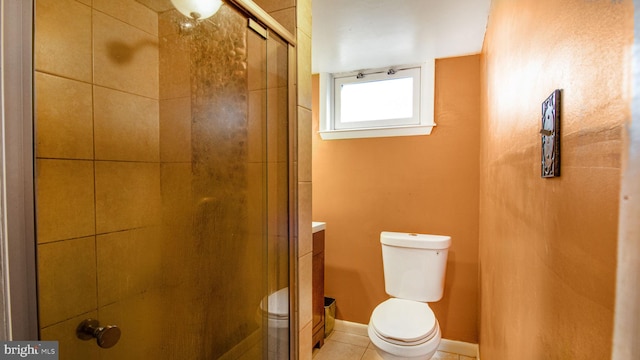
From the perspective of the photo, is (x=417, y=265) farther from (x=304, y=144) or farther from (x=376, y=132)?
(x=304, y=144)

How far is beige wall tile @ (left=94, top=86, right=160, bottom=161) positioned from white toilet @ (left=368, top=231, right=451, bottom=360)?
4.82 ft

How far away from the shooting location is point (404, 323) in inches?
63.5

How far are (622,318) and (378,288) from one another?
6.72 feet

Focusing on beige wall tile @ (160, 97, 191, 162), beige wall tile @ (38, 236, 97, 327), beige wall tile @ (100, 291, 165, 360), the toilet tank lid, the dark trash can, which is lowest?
the dark trash can

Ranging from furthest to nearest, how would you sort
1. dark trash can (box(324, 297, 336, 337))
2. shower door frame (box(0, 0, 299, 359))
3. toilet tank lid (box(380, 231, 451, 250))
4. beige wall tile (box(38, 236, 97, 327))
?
dark trash can (box(324, 297, 336, 337)) → toilet tank lid (box(380, 231, 451, 250)) → beige wall tile (box(38, 236, 97, 327)) → shower door frame (box(0, 0, 299, 359))

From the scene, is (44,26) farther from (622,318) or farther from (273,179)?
(622,318)

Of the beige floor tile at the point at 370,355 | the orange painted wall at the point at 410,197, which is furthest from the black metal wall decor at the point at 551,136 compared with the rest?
the beige floor tile at the point at 370,355

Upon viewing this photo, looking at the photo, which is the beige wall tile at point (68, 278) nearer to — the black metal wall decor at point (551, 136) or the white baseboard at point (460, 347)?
the black metal wall decor at point (551, 136)

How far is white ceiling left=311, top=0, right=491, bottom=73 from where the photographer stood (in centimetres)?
146

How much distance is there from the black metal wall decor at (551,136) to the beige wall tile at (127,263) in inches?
55.1

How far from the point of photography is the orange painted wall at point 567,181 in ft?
1.13

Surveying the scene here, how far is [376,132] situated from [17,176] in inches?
77.7

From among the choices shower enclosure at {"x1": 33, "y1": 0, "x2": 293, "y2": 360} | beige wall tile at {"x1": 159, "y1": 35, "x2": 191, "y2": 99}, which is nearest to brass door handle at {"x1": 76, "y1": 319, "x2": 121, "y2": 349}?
shower enclosure at {"x1": 33, "y1": 0, "x2": 293, "y2": 360}

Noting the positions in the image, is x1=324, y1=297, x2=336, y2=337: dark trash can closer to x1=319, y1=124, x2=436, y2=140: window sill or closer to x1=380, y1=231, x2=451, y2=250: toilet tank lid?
x1=380, y1=231, x2=451, y2=250: toilet tank lid
